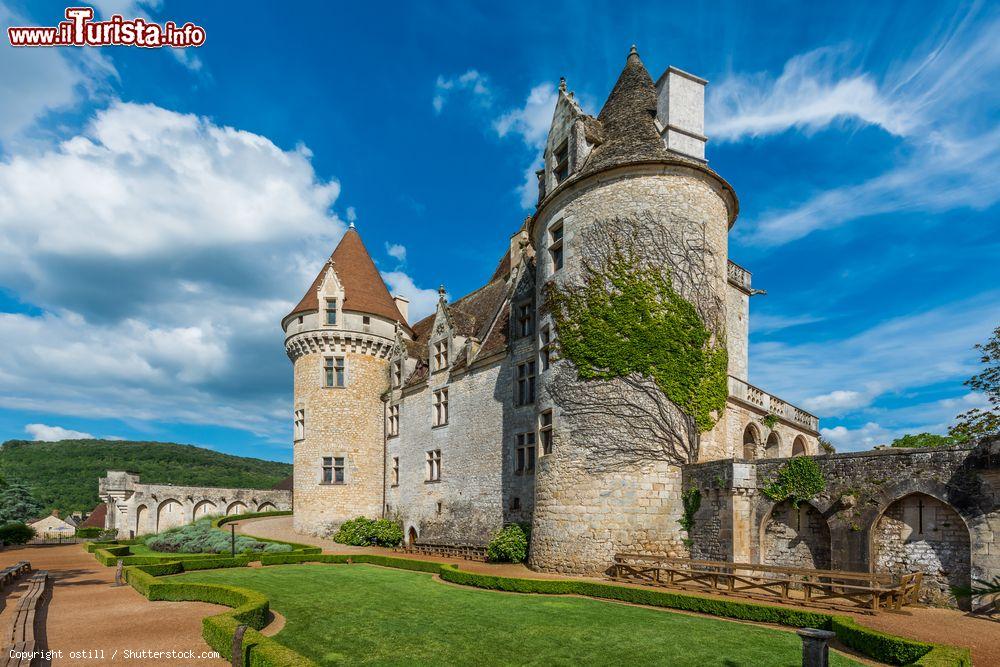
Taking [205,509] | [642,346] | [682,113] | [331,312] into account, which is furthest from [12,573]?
[205,509]

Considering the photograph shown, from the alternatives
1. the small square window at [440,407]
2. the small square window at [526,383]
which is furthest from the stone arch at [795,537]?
the small square window at [440,407]

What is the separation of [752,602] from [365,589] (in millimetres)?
9912

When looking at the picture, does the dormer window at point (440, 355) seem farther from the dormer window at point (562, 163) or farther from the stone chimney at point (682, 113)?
the stone chimney at point (682, 113)

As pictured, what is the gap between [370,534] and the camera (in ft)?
104

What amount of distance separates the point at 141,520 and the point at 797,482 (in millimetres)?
46459

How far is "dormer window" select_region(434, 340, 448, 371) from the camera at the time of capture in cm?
2972

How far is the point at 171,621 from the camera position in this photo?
12445 mm

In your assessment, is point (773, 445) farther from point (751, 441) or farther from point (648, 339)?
point (648, 339)

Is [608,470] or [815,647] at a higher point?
[608,470]

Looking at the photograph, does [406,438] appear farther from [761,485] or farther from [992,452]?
[992,452]

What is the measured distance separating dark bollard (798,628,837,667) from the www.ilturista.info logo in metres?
17.8

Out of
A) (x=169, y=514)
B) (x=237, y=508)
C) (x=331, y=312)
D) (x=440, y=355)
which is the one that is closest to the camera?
(x=440, y=355)

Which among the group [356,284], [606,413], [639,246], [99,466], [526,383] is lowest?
[99,466]

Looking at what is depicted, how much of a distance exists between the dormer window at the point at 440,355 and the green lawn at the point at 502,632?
14.6 meters
